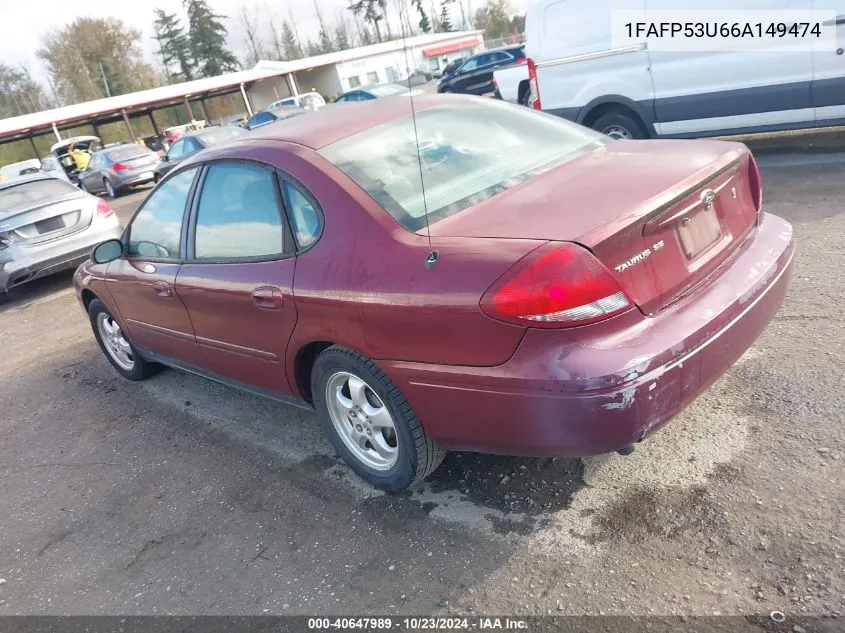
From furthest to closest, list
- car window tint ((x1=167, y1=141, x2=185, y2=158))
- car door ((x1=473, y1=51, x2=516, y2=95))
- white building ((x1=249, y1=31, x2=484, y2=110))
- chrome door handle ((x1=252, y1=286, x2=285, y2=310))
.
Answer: white building ((x1=249, y1=31, x2=484, y2=110))
car door ((x1=473, y1=51, x2=516, y2=95))
car window tint ((x1=167, y1=141, x2=185, y2=158))
chrome door handle ((x1=252, y1=286, x2=285, y2=310))

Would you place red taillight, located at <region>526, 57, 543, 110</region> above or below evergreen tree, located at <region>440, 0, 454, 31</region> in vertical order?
below

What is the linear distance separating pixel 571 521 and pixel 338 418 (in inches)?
45.3

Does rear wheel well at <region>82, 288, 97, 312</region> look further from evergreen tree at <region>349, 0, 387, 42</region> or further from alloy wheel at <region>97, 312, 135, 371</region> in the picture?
evergreen tree at <region>349, 0, 387, 42</region>

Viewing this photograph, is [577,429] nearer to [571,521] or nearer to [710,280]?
[571,521]

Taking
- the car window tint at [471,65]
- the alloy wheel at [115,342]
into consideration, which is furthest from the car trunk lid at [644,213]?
the car window tint at [471,65]

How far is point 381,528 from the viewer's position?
9.40 ft

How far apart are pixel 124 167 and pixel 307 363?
17.4 metres

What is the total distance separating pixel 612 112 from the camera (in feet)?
26.2

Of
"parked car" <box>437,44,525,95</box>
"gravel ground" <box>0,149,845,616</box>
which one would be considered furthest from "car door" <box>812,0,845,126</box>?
"parked car" <box>437,44,525,95</box>

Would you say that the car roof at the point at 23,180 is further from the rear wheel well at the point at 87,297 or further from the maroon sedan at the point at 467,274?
the maroon sedan at the point at 467,274

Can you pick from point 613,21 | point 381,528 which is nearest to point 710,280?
point 381,528

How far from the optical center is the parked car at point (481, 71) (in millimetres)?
22125

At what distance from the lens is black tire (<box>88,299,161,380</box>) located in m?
4.92

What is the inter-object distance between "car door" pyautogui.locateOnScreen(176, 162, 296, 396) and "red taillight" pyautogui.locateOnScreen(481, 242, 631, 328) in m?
1.13
